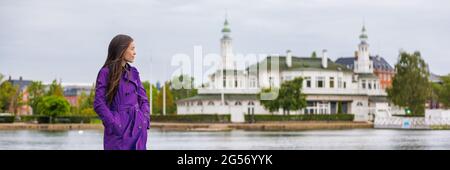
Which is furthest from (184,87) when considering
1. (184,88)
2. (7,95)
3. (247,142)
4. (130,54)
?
(130,54)

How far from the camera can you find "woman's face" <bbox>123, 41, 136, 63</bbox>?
454 centimetres

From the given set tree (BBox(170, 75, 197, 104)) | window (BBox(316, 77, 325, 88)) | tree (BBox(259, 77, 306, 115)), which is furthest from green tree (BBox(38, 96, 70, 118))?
window (BBox(316, 77, 325, 88))

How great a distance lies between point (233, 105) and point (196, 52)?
355 inches

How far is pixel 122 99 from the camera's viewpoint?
4504mm

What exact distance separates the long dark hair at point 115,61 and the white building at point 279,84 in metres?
63.3

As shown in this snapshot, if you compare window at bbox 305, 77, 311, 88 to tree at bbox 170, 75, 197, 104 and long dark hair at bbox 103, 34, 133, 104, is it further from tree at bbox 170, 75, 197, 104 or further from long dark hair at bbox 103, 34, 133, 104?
long dark hair at bbox 103, 34, 133, 104

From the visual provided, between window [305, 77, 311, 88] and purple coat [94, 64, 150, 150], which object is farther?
window [305, 77, 311, 88]

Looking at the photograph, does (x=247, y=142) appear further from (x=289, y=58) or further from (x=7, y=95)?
(x=289, y=58)

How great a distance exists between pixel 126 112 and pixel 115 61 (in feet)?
0.98

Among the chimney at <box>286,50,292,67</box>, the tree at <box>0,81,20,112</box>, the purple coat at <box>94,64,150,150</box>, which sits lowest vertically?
the purple coat at <box>94,64,150,150</box>

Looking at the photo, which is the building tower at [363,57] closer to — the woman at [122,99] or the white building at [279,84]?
the white building at [279,84]

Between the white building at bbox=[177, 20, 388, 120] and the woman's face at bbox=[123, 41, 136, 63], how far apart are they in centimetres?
6331
